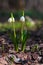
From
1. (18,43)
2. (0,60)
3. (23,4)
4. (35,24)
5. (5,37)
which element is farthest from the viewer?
(23,4)

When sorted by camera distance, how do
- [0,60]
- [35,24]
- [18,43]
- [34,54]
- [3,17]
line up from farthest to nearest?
[3,17], [35,24], [18,43], [34,54], [0,60]

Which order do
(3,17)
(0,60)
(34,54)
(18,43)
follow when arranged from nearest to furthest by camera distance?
(0,60)
(34,54)
(18,43)
(3,17)

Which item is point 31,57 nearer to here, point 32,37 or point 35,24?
point 32,37

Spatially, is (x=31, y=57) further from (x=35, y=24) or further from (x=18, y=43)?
(x=35, y=24)

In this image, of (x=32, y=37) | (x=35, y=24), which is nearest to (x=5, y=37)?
(x=32, y=37)

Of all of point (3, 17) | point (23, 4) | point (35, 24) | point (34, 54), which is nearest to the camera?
point (34, 54)

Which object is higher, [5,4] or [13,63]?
[5,4]

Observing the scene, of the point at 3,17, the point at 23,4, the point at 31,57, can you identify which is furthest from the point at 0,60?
the point at 23,4

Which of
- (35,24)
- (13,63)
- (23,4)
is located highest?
(23,4)

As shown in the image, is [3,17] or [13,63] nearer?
[13,63]
